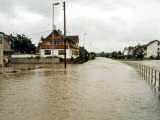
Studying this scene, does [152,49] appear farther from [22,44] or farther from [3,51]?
[3,51]

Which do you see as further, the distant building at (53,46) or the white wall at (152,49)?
the white wall at (152,49)

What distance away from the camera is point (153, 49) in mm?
160500

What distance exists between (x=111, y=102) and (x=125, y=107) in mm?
1277

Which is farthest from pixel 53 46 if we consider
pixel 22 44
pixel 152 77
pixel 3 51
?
pixel 152 77

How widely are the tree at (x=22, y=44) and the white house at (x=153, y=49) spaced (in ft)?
222

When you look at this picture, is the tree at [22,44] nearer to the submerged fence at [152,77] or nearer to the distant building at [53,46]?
the distant building at [53,46]

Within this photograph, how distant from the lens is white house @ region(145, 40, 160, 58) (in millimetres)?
159500

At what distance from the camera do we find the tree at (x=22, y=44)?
363 feet

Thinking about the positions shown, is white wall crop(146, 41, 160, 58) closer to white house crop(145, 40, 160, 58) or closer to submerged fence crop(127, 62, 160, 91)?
white house crop(145, 40, 160, 58)

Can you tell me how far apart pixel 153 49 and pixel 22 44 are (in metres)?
72.9

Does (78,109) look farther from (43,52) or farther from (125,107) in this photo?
(43,52)

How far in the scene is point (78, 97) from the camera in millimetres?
13922

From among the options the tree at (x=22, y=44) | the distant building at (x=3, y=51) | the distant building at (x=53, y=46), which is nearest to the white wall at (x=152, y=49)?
the tree at (x=22, y=44)

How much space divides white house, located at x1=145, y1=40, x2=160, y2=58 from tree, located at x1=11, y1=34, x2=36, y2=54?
222 feet
